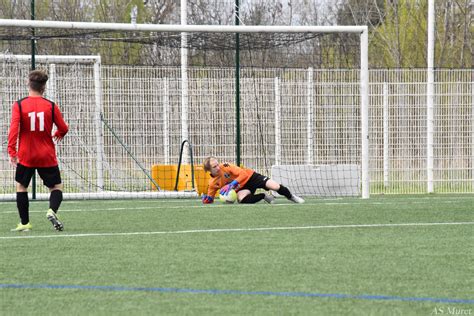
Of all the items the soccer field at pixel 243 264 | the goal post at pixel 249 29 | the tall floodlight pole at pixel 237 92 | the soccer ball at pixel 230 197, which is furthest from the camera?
the tall floodlight pole at pixel 237 92

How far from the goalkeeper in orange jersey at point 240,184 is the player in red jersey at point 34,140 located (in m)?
4.33

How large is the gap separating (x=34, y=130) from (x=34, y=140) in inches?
4.3

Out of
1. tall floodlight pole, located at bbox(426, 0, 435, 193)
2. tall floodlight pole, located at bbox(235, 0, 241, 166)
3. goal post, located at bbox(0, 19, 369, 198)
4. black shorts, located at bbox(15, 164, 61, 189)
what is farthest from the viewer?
tall floodlight pole, located at bbox(426, 0, 435, 193)

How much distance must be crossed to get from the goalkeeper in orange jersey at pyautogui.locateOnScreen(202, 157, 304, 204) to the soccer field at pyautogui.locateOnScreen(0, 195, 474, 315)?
1.99 metres

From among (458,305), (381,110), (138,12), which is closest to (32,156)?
(458,305)

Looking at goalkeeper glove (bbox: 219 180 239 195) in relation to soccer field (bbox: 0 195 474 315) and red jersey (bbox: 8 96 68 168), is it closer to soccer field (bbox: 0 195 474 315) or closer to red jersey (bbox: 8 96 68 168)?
soccer field (bbox: 0 195 474 315)

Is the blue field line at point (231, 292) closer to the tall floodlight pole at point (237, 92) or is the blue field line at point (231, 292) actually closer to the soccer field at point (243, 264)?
the soccer field at point (243, 264)

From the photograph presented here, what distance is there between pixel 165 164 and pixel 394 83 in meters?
4.47

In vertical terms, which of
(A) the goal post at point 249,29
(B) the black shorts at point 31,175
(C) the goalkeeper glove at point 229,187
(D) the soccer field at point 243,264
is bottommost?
(D) the soccer field at point 243,264

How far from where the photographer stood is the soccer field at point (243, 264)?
603 centimetres

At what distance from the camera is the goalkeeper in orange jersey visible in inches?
573

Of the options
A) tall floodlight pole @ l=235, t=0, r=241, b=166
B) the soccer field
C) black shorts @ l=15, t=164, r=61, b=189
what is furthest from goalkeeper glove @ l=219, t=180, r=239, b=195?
black shorts @ l=15, t=164, r=61, b=189

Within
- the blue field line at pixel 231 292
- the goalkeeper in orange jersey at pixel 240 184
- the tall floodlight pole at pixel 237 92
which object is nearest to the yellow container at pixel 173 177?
the tall floodlight pole at pixel 237 92

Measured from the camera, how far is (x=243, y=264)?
7.63 metres
